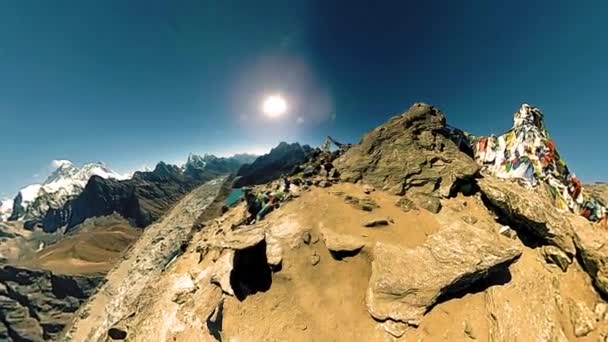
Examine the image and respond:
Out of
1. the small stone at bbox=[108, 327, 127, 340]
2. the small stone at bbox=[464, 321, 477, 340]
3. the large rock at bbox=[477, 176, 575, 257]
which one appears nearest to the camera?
the small stone at bbox=[464, 321, 477, 340]

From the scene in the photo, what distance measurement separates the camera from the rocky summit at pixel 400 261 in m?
13.0

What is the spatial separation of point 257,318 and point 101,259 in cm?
14565

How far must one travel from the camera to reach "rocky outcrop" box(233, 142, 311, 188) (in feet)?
330

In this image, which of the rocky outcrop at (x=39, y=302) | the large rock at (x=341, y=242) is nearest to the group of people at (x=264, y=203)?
the large rock at (x=341, y=242)

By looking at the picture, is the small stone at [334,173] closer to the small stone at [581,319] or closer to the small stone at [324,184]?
the small stone at [324,184]

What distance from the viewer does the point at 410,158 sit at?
23672 mm

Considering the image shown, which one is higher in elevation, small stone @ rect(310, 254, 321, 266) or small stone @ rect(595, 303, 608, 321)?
small stone @ rect(310, 254, 321, 266)

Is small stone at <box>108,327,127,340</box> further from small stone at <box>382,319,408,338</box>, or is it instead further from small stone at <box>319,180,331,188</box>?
small stone at <box>382,319,408,338</box>

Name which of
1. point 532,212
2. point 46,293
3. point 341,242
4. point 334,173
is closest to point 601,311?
point 532,212

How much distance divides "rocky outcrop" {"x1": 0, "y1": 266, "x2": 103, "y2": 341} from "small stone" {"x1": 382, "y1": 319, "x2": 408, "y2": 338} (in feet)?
386

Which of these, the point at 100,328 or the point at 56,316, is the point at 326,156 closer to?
the point at 100,328

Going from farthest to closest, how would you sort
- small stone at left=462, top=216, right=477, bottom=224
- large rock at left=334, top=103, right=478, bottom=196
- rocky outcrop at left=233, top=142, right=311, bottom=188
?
1. rocky outcrop at left=233, top=142, right=311, bottom=188
2. large rock at left=334, top=103, right=478, bottom=196
3. small stone at left=462, top=216, right=477, bottom=224

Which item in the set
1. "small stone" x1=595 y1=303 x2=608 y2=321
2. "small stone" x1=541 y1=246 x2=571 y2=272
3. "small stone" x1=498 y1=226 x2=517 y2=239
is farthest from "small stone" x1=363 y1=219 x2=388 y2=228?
"small stone" x1=595 y1=303 x2=608 y2=321

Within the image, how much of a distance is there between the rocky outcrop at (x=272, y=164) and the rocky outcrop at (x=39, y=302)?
62.6 meters
